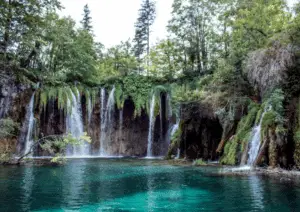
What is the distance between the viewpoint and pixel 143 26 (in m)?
45.2

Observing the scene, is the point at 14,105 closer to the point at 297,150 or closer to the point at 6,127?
the point at 6,127

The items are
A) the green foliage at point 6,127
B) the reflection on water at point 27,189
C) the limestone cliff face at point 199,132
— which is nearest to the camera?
the reflection on water at point 27,189

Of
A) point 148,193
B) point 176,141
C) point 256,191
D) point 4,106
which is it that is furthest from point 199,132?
point 4,106

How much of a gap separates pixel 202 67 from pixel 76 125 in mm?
14065

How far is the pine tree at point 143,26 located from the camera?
44406 millimetres

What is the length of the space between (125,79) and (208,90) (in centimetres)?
1160

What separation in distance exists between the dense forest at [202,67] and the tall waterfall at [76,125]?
788 mm

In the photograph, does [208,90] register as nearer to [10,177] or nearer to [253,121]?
[253,121]

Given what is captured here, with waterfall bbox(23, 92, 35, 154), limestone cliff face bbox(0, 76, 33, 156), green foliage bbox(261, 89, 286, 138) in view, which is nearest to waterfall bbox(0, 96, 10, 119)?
limestone cliff face bbox(0, 76, 33, 156)

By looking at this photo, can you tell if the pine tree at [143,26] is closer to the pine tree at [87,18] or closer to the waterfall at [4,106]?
the pine tree at [87,18]

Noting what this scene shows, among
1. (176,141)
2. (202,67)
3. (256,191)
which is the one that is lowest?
(256,191)

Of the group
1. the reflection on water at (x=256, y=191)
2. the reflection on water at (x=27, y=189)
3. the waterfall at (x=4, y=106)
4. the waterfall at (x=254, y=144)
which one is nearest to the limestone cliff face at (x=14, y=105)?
the waterfall at (x=4, y=106)

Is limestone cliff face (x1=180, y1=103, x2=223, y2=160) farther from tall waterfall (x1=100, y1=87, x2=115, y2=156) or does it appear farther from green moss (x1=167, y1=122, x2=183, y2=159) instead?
tall waterfall (x1=100, y1=87, x2=115, y2=156)

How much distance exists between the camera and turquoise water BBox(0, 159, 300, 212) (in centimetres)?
722
